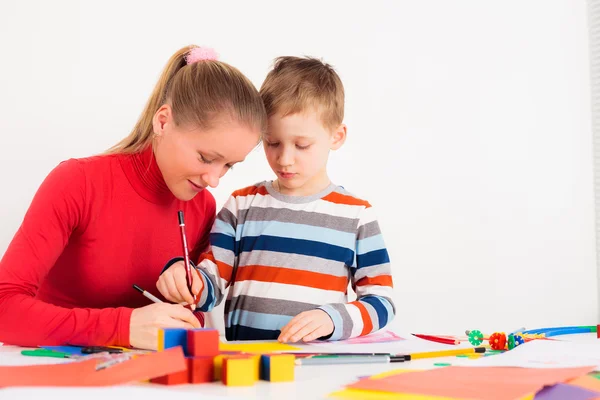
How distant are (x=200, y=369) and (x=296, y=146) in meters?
0.65

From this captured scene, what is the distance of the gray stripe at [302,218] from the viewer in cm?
136

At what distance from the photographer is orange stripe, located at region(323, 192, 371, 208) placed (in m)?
1.39

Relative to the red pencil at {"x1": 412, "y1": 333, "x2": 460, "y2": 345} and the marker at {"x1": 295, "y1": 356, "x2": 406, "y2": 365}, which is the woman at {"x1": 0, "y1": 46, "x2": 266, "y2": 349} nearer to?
the marker at {"x1": 295, "y1": 356, "x2": 406, "y2": 365}

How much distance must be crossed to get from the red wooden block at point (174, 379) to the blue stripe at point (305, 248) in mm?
627

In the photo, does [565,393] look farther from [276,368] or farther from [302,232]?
[302,232]

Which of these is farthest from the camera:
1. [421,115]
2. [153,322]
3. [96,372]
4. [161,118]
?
[421,115]

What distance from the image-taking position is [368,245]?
135cm

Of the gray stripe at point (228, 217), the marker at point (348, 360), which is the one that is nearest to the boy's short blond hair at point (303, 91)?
the gray stripe at point (228, 217)

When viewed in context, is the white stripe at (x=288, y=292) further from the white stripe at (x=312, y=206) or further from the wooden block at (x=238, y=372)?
the wooden block at (x=238, y=372)

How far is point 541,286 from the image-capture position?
2377mm

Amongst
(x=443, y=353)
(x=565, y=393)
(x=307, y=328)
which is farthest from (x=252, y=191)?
(x=565, y=393)

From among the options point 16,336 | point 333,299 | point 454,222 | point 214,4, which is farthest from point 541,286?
point 16,336

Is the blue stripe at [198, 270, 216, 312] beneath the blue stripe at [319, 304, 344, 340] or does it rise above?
above

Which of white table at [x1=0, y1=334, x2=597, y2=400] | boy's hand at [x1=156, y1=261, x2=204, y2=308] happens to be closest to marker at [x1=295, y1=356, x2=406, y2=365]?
white table at [x1=0, y1=334, x2=597, y2=400]
